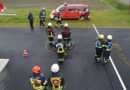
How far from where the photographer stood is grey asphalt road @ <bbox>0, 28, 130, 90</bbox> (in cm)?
675

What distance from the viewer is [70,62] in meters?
8.40

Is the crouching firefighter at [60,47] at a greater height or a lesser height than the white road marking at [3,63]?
greater

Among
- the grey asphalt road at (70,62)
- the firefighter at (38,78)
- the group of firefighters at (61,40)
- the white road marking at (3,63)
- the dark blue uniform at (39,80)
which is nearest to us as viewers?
the firefighter at (38,78)

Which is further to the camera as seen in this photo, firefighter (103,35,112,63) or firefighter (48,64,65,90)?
firefighter (103,35,112,63)

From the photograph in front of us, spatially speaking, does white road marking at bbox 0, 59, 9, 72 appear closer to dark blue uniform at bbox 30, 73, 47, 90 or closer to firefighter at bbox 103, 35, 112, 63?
dark blue uniform at bbox 30, 73, 47, 90

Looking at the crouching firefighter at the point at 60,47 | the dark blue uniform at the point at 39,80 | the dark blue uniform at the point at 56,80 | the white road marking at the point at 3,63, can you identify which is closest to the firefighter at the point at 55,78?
the dark blue uniform at the point at 56,80

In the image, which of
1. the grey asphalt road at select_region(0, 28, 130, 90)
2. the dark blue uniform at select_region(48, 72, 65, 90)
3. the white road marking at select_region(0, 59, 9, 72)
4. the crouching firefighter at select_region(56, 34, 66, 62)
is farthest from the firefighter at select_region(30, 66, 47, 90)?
the white road marking at select_region(0, 59, 9, 72)

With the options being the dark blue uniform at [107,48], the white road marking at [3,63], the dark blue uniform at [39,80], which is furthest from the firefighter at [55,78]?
the white road marking at [3,63]

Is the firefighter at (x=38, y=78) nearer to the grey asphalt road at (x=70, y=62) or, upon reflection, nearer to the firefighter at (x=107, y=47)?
the grey asphalt road at (x=70, y=62)

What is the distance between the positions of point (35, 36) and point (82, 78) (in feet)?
22.7

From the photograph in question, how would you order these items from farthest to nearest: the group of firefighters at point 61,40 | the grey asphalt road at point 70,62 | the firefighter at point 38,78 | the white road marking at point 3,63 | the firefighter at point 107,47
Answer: the white road marking at point 3,63 < the group of firefighters at point 61,40 < the firefighter at point 107,47 < the grey asphalt road at point 70,62 < the firefighter at point 38,78

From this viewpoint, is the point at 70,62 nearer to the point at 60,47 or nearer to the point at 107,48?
the point at 60,47

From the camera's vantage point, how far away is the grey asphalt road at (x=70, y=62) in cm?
675

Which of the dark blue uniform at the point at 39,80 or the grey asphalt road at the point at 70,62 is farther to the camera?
the grey asphalt road at the point at 70,62
